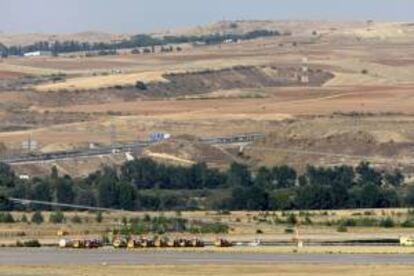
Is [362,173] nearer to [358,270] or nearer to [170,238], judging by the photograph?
[170,238]

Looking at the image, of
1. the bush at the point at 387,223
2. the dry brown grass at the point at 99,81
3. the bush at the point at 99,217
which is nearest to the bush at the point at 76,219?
the bush at the point at 99,217

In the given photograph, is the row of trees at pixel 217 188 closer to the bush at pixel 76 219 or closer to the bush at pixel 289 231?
the bush at pixel 76 219

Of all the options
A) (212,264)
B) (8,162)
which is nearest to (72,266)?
(212,264)

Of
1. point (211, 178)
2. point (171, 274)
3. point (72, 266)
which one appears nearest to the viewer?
point (171, 274)

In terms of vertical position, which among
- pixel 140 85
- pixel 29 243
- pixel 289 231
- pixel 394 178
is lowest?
pixel 29 243

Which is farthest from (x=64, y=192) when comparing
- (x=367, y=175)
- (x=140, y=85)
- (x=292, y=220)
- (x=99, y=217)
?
(x=140, y=85)

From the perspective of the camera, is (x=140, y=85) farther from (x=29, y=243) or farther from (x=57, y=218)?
(x=29, y=243)
